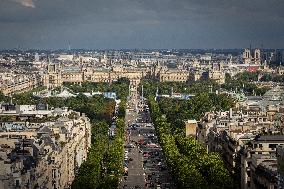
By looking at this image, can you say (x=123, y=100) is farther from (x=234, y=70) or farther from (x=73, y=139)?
(x=234, y=70)

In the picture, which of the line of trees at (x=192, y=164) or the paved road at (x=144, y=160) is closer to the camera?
the line of trees at (x=192, y=164)

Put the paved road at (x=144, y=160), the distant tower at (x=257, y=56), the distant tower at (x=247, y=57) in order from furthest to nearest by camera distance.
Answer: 1. the distant tower at (x=257, y=56)
2. the distant tower at (x=247, y=57)
3. the paved road at (x=144, y=160)

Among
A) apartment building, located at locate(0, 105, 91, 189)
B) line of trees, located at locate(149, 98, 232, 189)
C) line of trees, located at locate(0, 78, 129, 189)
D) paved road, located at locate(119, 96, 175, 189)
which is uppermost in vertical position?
apartment building, located at locate(0, 105, 91, 189)

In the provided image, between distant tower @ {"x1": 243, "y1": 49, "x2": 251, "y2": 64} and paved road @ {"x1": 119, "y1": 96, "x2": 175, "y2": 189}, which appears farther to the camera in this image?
distant tower @ {"x1": 243, "y1": 49, "x2": 251, "y2": 64}

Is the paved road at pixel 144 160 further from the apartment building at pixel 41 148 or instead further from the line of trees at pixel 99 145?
the apartment building at pixel 41 148

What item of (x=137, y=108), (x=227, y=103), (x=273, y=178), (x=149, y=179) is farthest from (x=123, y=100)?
(x=273, y=178)

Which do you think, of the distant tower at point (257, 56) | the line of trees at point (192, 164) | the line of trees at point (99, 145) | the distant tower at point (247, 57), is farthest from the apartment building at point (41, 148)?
the distant tower at point (257, 56)

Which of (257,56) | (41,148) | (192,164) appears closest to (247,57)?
(257,56)

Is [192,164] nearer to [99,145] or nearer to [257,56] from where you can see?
[99,145]

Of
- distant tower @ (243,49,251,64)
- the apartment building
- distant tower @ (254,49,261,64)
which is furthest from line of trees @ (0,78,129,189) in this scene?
distant tower @ (254,49,261,64)

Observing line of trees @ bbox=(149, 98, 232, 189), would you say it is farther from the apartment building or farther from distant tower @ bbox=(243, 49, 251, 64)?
distant tower @ bbox=(243, 49, 251, 64)

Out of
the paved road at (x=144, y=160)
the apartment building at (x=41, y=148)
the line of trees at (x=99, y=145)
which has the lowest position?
the paved road at (x=144, y=160)
